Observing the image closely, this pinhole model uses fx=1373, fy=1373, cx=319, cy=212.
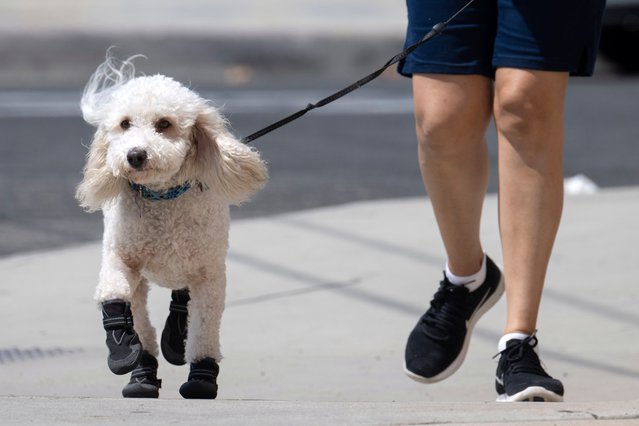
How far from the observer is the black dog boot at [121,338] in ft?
11.7

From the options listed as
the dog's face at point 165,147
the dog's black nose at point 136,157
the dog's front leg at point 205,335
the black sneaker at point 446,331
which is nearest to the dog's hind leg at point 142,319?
the dog's front leg at point 205,335

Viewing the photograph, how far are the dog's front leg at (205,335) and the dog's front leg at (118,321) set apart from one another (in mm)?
191

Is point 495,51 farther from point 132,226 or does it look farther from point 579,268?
point 579,268

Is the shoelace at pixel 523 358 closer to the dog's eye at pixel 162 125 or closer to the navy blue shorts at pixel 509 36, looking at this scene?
the navy blue shorts at pixel 509 36

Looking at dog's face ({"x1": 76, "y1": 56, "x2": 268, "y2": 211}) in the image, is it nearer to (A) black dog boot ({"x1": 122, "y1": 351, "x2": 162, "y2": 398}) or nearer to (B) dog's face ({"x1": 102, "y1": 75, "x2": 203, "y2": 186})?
(B) dog's face ({"x1": 102, "y1": 75, "x2": 203, "y2": 186})

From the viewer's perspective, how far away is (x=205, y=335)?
12.5ft

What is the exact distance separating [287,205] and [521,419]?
5.52m

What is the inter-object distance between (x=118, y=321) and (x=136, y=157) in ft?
1.50

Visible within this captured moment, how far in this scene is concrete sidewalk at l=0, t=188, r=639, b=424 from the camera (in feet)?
11.2

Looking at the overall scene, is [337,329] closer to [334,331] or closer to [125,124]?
[334,331]

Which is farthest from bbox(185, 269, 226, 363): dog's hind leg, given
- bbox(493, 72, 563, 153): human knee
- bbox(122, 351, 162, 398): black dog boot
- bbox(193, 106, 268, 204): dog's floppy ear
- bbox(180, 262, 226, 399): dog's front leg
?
bbox(493, 72, 563, 153): human knee

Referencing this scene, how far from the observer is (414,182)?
9.62m

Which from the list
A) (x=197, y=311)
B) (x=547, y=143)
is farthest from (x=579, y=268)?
(x=197, y=311)

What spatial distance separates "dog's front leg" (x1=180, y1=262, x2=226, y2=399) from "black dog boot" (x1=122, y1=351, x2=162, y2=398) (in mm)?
107
